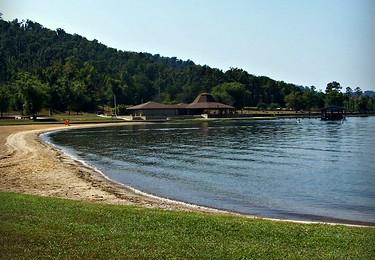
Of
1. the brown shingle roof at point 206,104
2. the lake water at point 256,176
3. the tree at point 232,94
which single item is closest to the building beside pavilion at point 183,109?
the brown shingle roof at point 206,104

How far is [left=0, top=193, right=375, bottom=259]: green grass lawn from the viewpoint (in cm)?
911

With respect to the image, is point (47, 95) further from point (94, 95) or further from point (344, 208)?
point (344, 208)

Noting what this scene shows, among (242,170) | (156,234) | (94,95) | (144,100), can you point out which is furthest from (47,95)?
(156,234)

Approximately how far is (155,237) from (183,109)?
141 meters

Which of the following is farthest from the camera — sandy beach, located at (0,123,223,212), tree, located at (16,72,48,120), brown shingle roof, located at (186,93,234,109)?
brown shingle roof, located at (186,93,234,109)

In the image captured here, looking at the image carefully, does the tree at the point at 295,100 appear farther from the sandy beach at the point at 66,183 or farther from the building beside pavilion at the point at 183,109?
the sandy beach at the point at 66,183

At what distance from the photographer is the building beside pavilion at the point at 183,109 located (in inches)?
5468

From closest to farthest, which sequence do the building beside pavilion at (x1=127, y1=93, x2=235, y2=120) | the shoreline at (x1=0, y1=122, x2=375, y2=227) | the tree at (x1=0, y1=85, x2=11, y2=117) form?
the shoreline at (x1=0, y1=122, x2=375, y2=227) < the tree at (x1=0, y1=85, x2=11, y2=117) < the building beside pavilion at (x1=127, y1=93, x2=235, y2=120)

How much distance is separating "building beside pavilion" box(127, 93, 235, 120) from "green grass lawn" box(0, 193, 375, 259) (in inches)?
4726

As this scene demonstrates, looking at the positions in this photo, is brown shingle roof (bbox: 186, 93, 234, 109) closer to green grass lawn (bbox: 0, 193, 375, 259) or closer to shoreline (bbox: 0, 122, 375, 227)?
shoreline (bbox: 0, 122, 375, 227)

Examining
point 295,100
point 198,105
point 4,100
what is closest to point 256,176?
point 4,100

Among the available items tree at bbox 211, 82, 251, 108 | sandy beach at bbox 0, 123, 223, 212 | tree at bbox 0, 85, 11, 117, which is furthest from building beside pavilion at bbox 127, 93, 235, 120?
sandy beach at bbox 0, 123, 223, 212

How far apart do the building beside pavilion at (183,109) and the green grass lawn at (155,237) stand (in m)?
120

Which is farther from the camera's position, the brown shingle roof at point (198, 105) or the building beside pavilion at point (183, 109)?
the brown shingle roof at point (198, 105)
